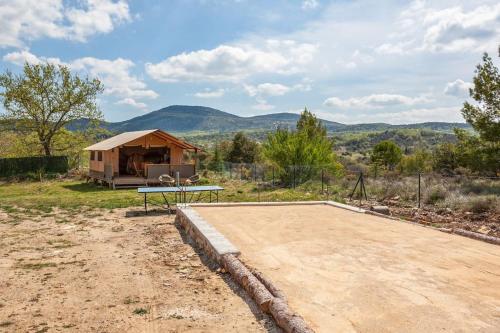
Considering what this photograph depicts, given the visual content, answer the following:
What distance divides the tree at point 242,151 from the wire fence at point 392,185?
21065 mm

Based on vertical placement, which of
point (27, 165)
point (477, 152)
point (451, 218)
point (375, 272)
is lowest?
point (451, 218)

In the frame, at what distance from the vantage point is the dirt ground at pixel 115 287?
14.2 feet

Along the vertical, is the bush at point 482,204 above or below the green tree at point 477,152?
below

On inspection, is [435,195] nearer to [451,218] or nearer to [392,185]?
[392,185]

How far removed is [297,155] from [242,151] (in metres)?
22.9

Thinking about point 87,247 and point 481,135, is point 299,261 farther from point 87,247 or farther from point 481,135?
point 481,135

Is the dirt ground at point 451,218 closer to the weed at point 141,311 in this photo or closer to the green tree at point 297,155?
the weed at point 141,311

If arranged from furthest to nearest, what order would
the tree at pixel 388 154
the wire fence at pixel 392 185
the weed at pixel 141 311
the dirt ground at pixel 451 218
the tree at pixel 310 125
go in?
the tree at pixel 388 154 → the tree at pixel 310 125 → the wire fence at pixel 392 185 → the dirt ground at pixel 451 218 → the weed at pixel 141 311

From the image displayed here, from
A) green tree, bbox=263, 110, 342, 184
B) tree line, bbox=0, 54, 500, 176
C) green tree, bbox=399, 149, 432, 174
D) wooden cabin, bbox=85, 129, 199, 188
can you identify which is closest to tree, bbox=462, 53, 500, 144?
tree line, bbox=0, 54, 500, 176

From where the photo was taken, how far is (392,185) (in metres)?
16.6

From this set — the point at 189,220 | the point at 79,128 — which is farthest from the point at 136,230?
the point at 79,128

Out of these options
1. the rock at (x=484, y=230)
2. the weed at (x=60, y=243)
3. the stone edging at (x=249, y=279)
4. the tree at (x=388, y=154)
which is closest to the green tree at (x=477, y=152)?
the rock at (x=484, y=230)

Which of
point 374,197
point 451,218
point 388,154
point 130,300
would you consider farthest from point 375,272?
point 388,154

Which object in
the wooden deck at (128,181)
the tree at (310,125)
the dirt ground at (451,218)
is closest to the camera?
the dirt ground at (451,218)
